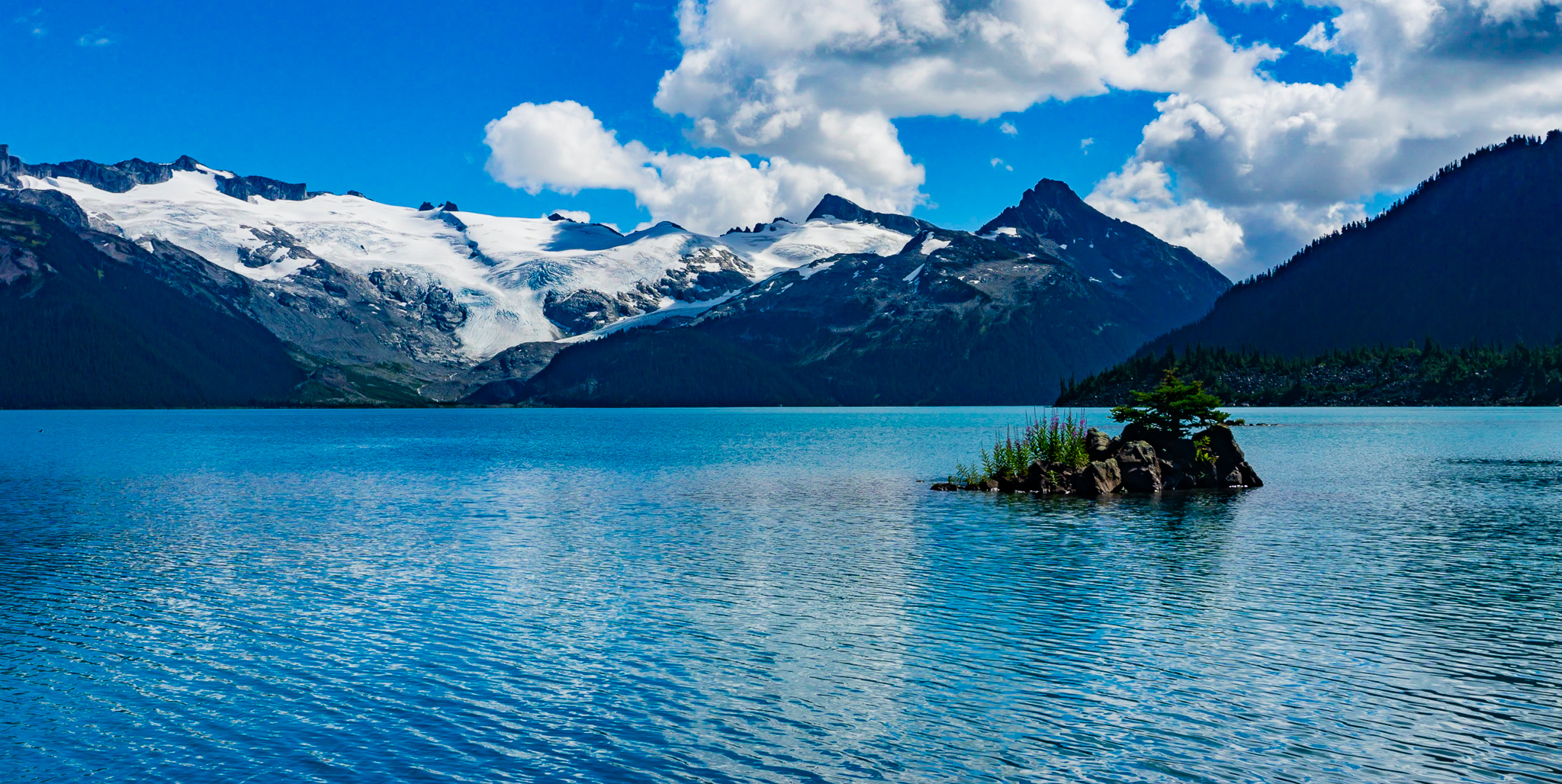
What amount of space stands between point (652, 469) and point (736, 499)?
37.8 m

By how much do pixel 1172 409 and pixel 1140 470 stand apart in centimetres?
878

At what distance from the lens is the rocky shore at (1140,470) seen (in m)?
81.6

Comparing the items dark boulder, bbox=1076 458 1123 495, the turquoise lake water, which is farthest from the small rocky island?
the turquoise lake water

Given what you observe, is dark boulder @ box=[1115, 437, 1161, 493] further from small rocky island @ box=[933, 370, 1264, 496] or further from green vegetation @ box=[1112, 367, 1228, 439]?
green vegetation @ box=[1112, 367, 1228, 439]

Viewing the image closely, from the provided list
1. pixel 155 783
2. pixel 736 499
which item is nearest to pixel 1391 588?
pixel 155 783

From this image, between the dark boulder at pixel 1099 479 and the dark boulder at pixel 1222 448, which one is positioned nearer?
the dark boulder at pixel 1099 479

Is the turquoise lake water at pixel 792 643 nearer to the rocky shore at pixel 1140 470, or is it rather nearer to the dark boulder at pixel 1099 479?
the dark boulder at pixel 1099 479

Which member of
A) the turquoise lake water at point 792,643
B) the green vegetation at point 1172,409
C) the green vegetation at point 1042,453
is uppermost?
the green vegetation at point 1172,409

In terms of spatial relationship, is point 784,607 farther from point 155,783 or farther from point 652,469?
point 652,469

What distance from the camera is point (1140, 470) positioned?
83.0 meters

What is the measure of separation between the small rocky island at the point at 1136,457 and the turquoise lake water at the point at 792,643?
9045mm

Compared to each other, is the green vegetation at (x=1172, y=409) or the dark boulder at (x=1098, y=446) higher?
the green vegetation at (x=1172, y=409)

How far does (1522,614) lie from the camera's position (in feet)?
117

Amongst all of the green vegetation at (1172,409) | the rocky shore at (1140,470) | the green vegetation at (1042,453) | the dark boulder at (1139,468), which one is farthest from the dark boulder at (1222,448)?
the green vegetation at (1042,453)
